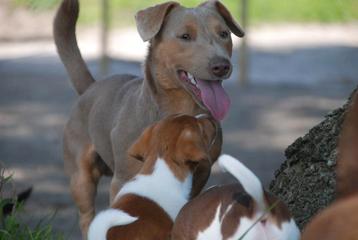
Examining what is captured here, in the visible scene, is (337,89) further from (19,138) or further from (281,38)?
(19,138)

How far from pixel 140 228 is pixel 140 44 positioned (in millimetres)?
11585

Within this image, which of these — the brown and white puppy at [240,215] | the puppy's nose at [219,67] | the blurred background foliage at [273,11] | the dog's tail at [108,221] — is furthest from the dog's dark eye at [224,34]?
the blurred background foliage at [273,11]

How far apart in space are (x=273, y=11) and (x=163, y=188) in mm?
13877

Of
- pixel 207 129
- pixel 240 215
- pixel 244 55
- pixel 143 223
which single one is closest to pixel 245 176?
pixel 240 215

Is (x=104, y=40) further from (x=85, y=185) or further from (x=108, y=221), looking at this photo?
(x=108, y=221)

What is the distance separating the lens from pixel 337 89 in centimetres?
1385

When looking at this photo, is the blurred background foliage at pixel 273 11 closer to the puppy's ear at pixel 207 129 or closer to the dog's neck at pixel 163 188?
the puppy's ear at pixel 207 129

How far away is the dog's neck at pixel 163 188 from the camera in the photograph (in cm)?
473

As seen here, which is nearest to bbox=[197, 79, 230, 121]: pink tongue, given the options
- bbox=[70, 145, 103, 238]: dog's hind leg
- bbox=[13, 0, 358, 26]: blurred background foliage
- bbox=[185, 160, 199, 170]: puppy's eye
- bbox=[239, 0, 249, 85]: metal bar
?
bbox=[185, 160, 199, 170]: puppy's eye

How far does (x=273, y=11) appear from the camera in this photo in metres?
18.4

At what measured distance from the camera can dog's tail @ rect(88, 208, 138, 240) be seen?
451 cm

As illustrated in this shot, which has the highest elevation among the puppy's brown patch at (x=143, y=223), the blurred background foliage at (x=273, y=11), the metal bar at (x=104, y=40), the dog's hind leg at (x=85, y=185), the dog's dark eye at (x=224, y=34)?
the dog's dark eye at (x=224, y=34)

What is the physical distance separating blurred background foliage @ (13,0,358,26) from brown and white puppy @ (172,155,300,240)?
13237 millimetres

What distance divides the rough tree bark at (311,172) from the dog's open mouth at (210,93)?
1.75 feet
